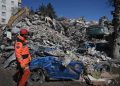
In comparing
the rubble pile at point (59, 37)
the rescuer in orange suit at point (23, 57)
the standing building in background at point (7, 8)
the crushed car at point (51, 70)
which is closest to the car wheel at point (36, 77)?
the crushed car at point (51, 70)

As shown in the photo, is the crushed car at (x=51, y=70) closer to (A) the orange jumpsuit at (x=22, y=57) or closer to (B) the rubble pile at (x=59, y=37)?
(A) the orange jumpsuit at (x=22, y=57)

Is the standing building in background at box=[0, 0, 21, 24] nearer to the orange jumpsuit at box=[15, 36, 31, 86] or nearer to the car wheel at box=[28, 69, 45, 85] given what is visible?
the car wheel at box=[28, 69, 45, 85]

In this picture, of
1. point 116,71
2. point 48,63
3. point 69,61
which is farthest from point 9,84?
point 116,71

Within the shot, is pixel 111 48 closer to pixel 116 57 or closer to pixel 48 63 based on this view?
pixel 116 57

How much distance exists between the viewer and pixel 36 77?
12352 millimetres

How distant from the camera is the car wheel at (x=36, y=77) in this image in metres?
12.3

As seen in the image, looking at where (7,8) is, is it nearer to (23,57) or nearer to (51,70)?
(51,70)

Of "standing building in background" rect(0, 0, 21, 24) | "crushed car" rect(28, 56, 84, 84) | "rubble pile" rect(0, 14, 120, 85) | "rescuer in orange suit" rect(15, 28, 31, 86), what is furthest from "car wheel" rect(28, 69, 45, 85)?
"standing building in background" rect(0, 0, 21, 24)

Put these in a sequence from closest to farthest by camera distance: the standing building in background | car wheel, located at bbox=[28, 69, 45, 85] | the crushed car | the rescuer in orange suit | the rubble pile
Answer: the rescuer in orange suit < car wheel, located at bbox=[28, 69, 45, 85] < the crushed car < the rubble pile < the standing building in background

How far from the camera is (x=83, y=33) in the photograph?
109 feet

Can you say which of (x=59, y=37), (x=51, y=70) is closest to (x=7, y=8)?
(x=59, y=37)

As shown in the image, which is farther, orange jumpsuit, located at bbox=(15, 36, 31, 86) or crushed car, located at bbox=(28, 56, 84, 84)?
crushed car, located at bbox=(28, 56, 84, 84)

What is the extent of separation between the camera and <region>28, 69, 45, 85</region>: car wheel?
483 inches

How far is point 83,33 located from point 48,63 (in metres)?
20.8
